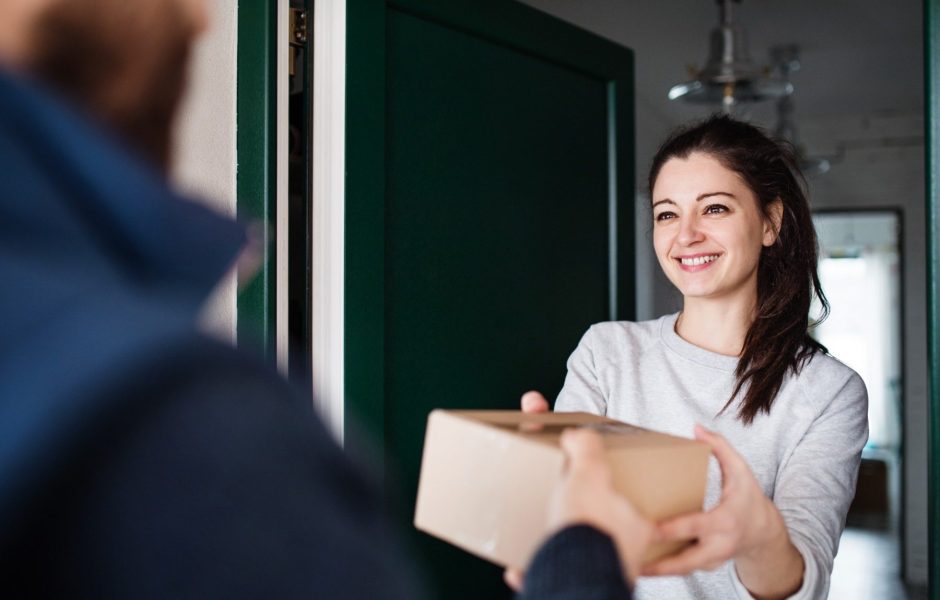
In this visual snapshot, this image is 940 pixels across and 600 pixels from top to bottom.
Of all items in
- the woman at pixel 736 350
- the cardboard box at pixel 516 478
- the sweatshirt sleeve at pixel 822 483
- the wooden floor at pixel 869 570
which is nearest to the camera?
the cardboard box at pixel 516 478

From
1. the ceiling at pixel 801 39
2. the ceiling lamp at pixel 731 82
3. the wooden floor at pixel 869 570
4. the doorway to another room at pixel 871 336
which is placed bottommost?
the wooden floor at pixel 869 570

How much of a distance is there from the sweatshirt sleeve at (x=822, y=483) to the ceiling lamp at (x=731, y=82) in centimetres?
169

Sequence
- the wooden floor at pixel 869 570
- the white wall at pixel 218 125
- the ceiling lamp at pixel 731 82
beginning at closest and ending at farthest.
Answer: the white wall at pixel 218 125
the ceiling lamp at pixel 731 82
the wooden floor at pixel 869 570

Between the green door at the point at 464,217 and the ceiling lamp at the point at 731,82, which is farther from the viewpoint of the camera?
the ceiling lamp at the point at 731,82

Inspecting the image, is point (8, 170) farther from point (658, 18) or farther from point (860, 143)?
point (860, 143)

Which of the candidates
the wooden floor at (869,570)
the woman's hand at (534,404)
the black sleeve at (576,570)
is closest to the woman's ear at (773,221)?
the woman's hand at (534,404)

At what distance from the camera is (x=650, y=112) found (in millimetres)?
5910

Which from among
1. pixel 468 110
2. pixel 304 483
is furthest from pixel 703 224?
pixel 304 483

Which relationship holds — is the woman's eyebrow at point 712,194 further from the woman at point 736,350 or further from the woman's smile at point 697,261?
the woman's smile at point 697,261

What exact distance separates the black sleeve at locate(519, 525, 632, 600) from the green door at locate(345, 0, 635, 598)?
112 cm

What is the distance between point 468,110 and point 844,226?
283 inches

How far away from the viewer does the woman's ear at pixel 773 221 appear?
1.79 metres

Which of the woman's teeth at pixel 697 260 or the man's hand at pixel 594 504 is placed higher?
the woman's teeth at pixel 697 260

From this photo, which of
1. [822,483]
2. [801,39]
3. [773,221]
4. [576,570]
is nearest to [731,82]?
[773,221]
